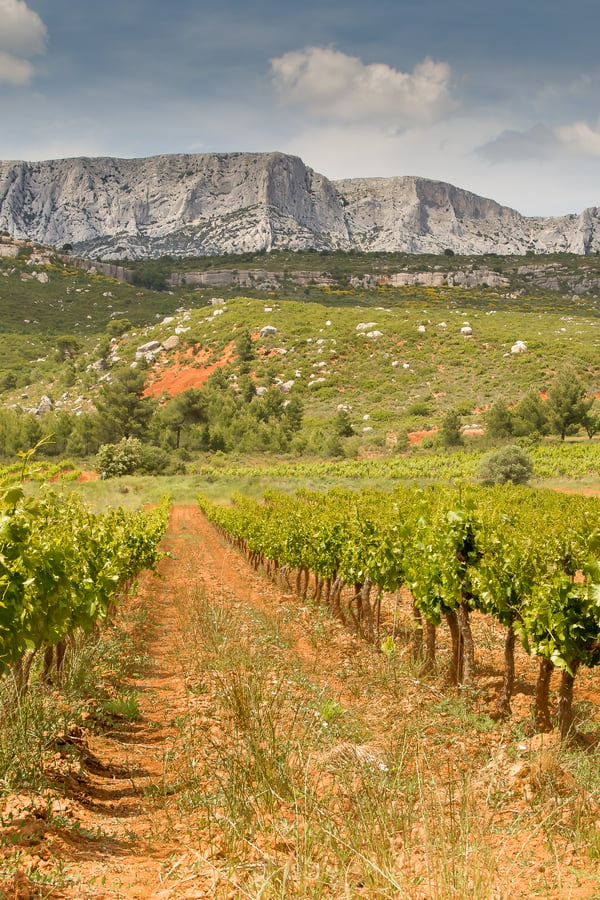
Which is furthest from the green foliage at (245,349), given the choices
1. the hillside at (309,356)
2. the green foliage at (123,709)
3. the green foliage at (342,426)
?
the green foliage at (123,709)

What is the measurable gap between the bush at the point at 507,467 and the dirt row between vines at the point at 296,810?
2544 cm

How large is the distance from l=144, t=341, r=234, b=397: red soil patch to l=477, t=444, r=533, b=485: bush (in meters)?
39.6

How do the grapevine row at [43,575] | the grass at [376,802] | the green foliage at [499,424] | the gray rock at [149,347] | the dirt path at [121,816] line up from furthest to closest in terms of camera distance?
the gray rock at [149,347], the green foliage at [499,424], the grapevine row at [43,575], the dirt path at [121,816], the grass at [376,802]

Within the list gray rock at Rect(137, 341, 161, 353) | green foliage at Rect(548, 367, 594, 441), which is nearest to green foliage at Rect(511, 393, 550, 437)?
green foliage at Rect(548, 367, 594, 441)

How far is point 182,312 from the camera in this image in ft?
303

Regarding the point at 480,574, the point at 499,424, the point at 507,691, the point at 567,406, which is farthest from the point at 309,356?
the point at 507,691

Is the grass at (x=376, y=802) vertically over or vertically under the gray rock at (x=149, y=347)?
under

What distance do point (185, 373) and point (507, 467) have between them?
151ft

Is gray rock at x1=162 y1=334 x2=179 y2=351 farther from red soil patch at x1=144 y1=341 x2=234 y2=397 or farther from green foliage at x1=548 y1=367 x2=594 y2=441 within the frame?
green foliage at x1=548 y1=367 x2=594 y2=441

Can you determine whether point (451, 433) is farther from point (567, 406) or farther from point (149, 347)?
point (149, 347)

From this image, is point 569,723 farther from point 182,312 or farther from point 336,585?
point 182,312

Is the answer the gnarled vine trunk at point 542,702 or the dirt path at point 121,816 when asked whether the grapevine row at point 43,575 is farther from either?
the gnarled vine trunk at point 542,702

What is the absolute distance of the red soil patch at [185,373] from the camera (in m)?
67.4

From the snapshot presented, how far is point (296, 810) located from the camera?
329cm
